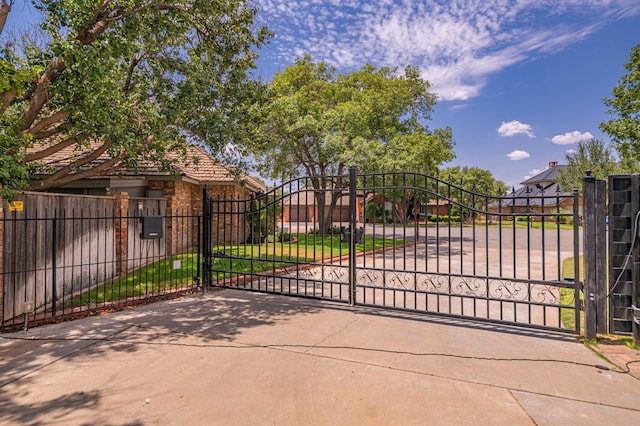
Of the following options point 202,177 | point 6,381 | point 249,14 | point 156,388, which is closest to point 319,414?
point 156,388

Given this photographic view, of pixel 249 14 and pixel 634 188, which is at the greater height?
pixel 249 14

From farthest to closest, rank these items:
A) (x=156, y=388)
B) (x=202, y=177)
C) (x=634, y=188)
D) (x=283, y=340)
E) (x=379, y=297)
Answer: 1. (x=202, y=177)
2. (x=379, y=297)
3. (x=283, y=340)
4. (x=634, y=188)
5. (x=156, y=388)

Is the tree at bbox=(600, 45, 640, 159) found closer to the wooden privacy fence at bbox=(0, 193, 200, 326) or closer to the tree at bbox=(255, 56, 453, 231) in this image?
the tree at bbox=(255, 56, 453, 231)

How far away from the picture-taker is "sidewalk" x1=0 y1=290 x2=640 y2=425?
9.46ft

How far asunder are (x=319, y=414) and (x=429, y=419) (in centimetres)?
88

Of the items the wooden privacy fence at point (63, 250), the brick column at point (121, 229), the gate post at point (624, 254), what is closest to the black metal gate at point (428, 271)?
the gate post at point (624, 254)

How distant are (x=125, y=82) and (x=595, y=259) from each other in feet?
29.5

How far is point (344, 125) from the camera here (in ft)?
50.4

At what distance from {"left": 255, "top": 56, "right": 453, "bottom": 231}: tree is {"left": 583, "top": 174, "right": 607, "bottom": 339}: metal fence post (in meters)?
8.75

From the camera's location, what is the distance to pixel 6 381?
341 centimetres

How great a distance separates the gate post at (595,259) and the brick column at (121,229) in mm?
8862

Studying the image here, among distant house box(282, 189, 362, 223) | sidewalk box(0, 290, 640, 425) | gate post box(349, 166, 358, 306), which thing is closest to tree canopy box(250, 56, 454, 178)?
distant house box(282, 189, 362, 223)

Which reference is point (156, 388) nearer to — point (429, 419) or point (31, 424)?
point (31, 424)

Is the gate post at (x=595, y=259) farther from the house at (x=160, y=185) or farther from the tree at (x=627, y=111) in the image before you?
the tree at (x=627, y=111)
